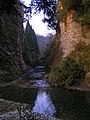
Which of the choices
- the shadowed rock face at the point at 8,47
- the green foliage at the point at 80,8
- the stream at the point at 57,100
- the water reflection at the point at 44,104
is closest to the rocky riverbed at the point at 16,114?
the stream at the point at 57,100

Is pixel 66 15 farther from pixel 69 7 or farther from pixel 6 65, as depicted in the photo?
pixel 6 65

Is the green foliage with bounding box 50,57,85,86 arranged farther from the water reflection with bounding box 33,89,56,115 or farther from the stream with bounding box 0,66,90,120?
the water reflection with bounding box 33,89,56,115

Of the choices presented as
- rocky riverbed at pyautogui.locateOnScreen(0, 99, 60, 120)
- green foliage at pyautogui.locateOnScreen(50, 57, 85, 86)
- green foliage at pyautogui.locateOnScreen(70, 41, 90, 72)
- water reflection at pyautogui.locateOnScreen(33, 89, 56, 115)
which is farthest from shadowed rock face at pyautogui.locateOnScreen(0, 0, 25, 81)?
rocky riverbed at pyautogui.locateOnScreen(0, 99, 60, 120)

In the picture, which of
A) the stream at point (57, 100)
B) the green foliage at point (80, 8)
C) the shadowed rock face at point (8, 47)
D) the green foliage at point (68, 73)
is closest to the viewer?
the stream at point (57, 100)

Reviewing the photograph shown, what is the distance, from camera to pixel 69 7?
74.6 ft

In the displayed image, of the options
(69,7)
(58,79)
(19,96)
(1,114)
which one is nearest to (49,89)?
(58,79)

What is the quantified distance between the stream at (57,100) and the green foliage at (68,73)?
40.5 inches

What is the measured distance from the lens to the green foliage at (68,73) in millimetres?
20017

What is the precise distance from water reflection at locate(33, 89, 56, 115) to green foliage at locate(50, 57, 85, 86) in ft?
9.18

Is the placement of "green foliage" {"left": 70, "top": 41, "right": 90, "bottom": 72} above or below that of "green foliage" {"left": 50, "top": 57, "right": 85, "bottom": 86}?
above

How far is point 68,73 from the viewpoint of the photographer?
20.1 meters

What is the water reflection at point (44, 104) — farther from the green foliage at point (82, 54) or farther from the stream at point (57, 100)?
the green foliage at point (82, 54)

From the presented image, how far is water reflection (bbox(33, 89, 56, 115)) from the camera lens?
12105 mm

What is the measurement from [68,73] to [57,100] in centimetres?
542
